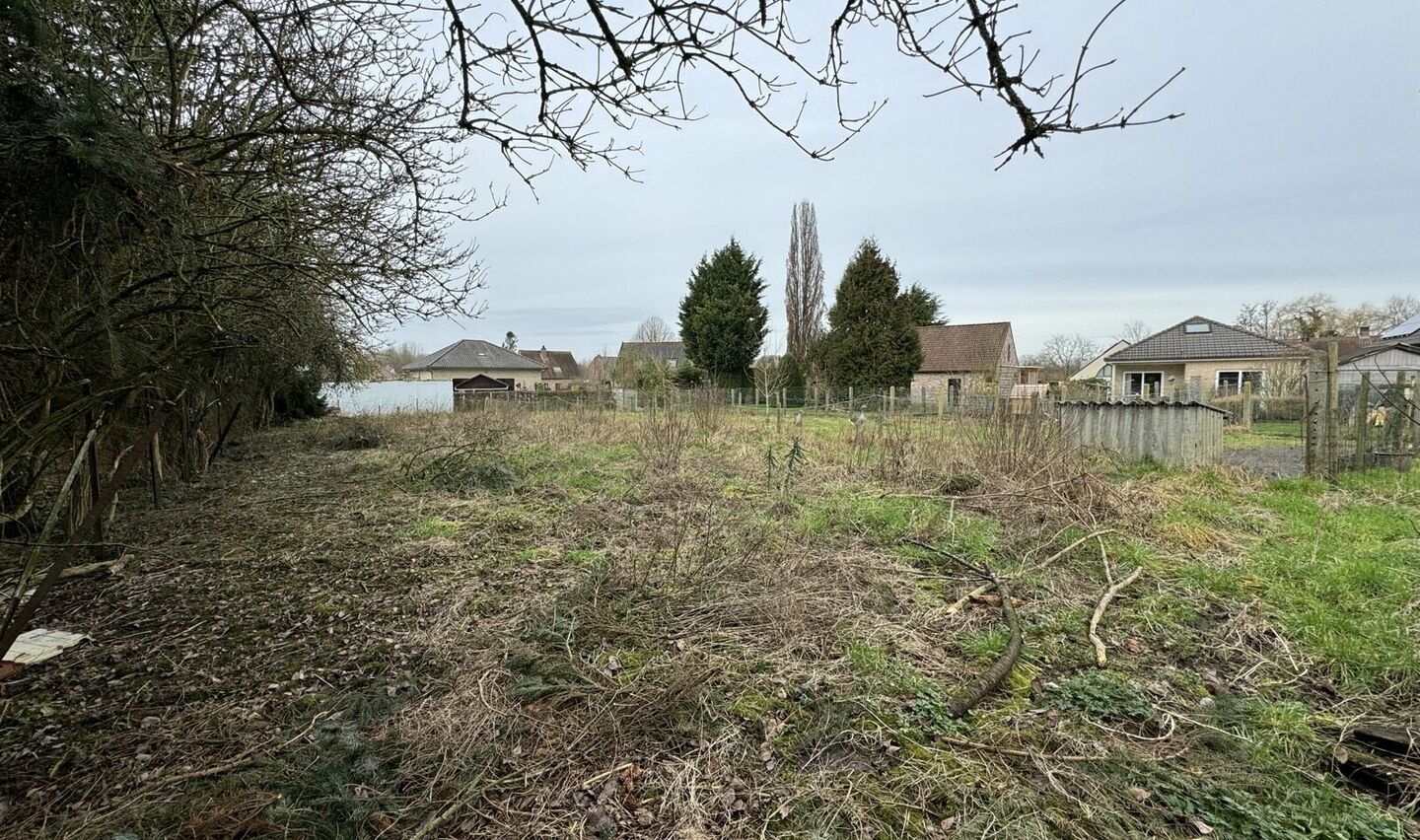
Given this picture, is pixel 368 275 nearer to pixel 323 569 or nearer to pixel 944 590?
pixel 323 569

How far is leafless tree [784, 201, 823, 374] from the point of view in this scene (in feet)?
102

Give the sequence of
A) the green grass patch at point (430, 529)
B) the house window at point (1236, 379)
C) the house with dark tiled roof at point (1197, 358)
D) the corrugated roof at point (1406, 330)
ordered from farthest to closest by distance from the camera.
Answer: the house with dark tiled roof at point (1197, 358) → the house window at point (1236, 379) → the corrugated roof at point (1406, 330) → the green grass patch at point (430, 529)

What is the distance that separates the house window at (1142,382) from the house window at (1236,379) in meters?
1.95

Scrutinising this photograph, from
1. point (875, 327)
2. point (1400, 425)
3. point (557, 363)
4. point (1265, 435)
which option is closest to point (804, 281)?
point (875, 327)

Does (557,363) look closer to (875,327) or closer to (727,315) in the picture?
(727,315)

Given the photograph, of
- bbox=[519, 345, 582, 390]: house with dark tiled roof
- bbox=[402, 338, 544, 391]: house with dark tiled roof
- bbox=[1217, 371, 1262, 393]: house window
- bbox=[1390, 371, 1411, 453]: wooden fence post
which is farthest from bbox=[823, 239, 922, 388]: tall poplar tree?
bbox=[519, 345, 582, 390]: house with dark tiled roof

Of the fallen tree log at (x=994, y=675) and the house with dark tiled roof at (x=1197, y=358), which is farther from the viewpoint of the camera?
the house with dark tiled roof at (x=1197, y=358)

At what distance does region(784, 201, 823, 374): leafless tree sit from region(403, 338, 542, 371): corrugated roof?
67.3 feet

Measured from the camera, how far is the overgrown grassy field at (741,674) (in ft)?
6.37

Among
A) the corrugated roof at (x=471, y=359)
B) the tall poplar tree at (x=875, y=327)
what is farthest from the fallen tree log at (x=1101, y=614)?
the corrugated roof at (x=471, y=359)

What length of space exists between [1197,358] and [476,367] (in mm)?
38980

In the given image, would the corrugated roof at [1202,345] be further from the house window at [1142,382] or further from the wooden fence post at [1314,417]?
the wooden fence post at [1314,417]

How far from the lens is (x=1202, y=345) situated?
Answer: 2316 centimetres

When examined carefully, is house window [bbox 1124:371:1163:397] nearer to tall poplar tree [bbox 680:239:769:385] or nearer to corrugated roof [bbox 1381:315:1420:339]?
corrugated roof [bbox 1381:315:1420:339]
